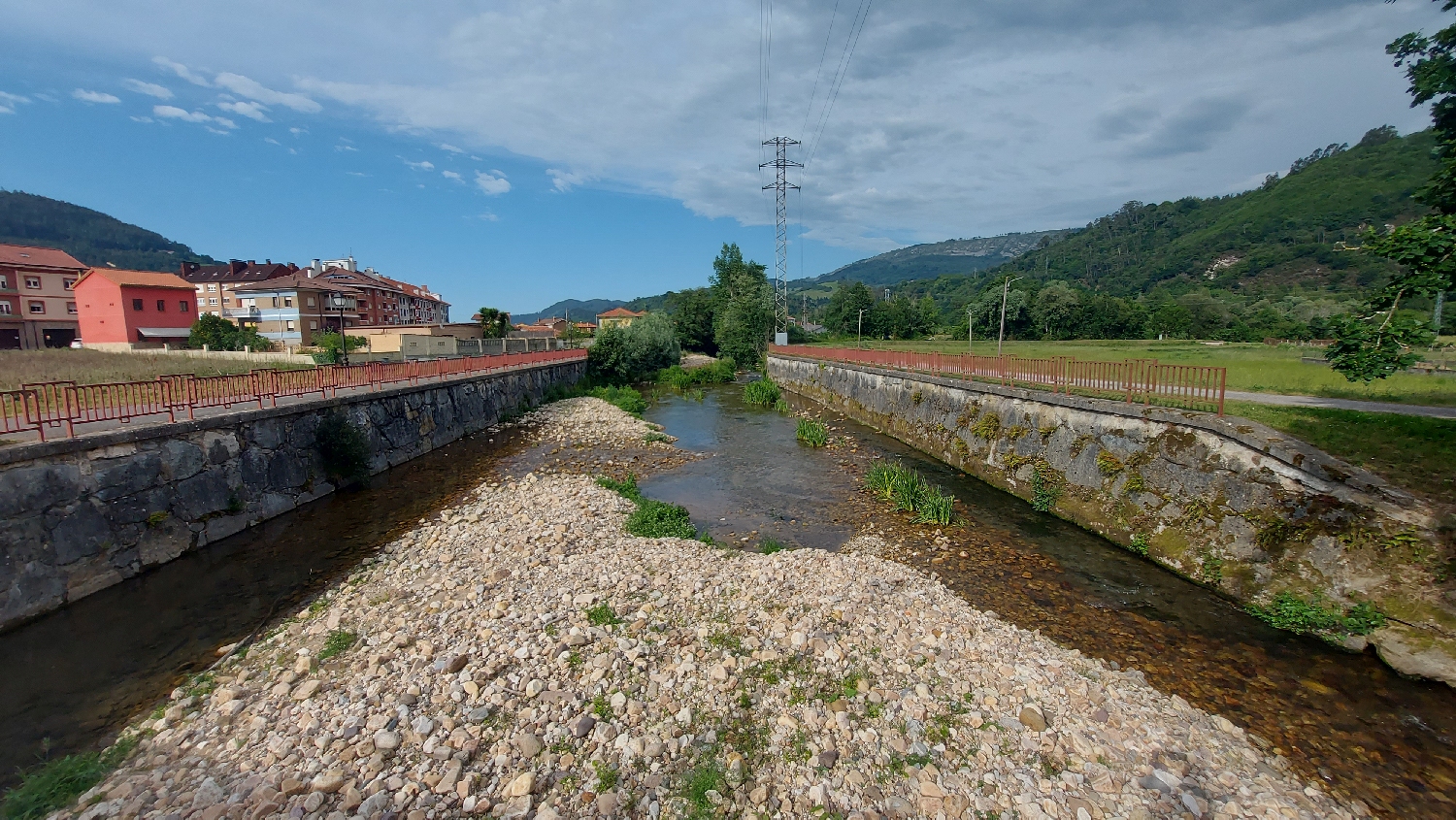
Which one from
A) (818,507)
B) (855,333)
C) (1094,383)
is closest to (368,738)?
(818,507)

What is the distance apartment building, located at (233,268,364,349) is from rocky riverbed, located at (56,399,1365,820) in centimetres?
5586

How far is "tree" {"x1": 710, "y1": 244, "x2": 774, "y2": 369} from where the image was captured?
67.4m

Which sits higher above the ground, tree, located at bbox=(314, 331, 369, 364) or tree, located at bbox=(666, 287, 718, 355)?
tree, located at bbox=(666, 287, 718, 355)

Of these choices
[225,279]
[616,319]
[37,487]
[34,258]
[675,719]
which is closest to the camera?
[675,719]

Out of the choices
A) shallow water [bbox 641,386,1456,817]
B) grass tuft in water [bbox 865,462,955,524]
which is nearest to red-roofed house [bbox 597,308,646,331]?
shallow water [bbox 641,386,1456,817]

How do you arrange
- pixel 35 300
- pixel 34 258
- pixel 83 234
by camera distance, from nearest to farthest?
pixel 35 300 < pixel 34 258 < pixel 83 234

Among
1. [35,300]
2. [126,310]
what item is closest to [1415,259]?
[126,310]

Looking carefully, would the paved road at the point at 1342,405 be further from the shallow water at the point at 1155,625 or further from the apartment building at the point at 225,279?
the apartment building at the point at 225,279

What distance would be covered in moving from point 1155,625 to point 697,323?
79704 mm

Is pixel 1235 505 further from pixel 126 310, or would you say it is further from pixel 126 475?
pixel 126 310

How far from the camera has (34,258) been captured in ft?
172

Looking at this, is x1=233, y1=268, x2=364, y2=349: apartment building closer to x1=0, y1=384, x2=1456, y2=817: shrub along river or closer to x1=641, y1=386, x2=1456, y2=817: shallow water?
x1=0, y1=384, x2=1456, y2=817: shrub along river

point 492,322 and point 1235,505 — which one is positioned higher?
point 492,322

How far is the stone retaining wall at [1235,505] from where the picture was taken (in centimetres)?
746
